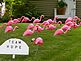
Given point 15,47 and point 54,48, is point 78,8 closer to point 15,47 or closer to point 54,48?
point 54,48

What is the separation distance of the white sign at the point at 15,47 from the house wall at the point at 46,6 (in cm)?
1604

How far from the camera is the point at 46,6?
24094 mm

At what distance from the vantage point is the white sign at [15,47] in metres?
7.96

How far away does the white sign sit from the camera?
7961 mm

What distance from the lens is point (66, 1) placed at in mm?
24156

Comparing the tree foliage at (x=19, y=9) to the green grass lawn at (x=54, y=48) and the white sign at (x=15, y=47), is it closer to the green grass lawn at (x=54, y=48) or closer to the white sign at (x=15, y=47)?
the green grass lawn at (x=54, y=48)

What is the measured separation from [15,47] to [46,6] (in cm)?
1631

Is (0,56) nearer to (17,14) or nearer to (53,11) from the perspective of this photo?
(17,14)

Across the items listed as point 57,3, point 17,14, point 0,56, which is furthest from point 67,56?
point 57,3

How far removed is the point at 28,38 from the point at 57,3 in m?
13.7

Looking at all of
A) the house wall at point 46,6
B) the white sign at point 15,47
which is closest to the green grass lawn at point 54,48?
the white sign at point 15,47

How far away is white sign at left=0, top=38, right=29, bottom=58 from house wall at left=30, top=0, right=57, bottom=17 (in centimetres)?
1604

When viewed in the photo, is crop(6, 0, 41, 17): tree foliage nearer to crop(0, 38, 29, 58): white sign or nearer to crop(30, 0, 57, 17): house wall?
crop(30, 0, 57, 17): house wall

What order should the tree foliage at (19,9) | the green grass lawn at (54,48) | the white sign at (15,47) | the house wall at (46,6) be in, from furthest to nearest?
the house wall at (46,6), the tree foliage at (19,9), the green grass lawn at (54,48), the white sign at (15,47)
